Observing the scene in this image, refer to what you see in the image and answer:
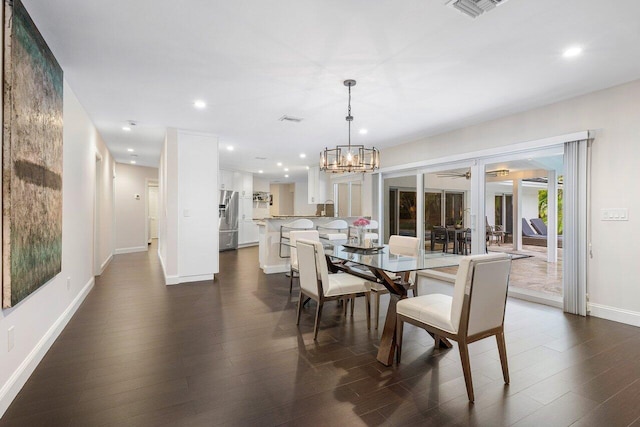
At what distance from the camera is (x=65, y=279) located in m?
3.29

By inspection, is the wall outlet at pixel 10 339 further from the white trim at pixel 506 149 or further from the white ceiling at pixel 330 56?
the white trim at pixel 506 149

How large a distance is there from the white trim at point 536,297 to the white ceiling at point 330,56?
2420 mm

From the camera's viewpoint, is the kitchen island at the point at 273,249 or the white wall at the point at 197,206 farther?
the kitchen island at the point at 273,249

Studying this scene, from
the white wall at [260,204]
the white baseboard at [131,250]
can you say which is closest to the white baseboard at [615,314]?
the white baseboard at [131,250]

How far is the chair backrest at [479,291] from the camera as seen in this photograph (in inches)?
78.7

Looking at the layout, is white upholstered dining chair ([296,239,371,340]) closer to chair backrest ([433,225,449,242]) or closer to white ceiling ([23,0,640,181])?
white ceiling ([23,0,640,181])

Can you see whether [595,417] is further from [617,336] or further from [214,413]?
[214,413]

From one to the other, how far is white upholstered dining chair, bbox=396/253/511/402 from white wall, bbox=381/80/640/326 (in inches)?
86.7

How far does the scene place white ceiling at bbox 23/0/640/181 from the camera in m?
2.16

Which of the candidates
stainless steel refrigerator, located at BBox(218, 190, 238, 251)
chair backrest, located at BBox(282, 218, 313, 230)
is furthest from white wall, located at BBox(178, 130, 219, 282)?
stainless steel refrigerator, located at BBox(218, 190, 238, 251)

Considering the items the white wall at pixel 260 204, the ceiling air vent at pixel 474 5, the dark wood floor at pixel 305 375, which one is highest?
the ceiling air vent at pixel 474 5

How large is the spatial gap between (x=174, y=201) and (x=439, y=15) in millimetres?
4419

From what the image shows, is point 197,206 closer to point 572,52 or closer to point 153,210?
point 572,52

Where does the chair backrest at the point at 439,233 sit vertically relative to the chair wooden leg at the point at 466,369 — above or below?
above
